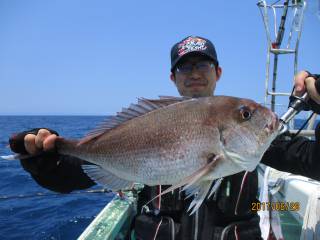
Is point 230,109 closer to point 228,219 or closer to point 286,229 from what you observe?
point 228,219

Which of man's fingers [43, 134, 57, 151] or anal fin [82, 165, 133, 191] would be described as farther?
man's fingers [43, 134, 57, 151]

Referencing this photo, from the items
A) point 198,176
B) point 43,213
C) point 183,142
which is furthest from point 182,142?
point 43,213

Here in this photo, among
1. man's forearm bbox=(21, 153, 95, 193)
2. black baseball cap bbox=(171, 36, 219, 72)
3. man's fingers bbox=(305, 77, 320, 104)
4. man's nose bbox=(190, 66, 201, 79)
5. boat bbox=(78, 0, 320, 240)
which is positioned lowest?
boat bbox=(78, 0, 320, 240)

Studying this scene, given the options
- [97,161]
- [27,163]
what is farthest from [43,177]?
[97,161]

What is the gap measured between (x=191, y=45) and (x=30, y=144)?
1.59 meters

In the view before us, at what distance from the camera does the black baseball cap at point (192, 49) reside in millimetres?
2727

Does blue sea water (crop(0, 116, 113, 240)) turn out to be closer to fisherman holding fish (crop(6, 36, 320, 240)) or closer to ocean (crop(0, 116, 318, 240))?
ocean (crop(0, 116, 318, 240))

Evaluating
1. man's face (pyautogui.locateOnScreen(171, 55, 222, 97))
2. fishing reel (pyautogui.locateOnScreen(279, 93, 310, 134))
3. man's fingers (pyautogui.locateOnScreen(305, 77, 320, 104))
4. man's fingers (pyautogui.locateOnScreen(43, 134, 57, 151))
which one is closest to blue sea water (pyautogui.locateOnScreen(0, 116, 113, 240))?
man's fingers (pyautogui.locateOnScreen(43, 134, 57, 151))

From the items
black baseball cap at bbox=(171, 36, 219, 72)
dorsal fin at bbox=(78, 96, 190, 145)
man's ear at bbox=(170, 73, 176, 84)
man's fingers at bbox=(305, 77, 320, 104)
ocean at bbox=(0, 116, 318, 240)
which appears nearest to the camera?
dorsal fin at bbox=(78, 96, 190, 145)

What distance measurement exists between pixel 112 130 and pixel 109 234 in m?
2.07

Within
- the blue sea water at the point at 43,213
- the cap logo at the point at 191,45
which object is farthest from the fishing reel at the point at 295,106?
the blue sea water at the point at 43,213

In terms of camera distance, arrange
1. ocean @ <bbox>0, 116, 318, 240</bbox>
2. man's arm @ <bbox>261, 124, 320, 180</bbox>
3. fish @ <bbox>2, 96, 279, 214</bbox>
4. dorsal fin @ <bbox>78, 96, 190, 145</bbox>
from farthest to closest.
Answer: ocean @ <bbox>0, 116, 318, 240</bbox> → man's arm @ <bbox>261, 124, 320, 180</bbox> → dorsal fin @ <bbox>78, 96, 190, 145</bbox> → fish @ <bbox>2, 96, 279, 214</bbox>

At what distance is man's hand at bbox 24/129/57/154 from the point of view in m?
2.14

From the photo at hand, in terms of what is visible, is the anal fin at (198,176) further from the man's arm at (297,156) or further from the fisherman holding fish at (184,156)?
the man's arm at (297,156)
